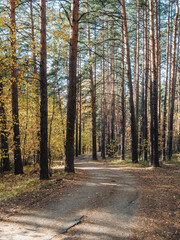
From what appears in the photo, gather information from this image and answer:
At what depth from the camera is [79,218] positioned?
476 cm

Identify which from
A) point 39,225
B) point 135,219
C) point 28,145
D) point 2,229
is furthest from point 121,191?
point 28,145

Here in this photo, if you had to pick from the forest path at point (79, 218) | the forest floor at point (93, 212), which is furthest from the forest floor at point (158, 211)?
the forest path at point (79, 218)

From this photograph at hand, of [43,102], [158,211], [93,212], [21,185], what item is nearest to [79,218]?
[93,212]

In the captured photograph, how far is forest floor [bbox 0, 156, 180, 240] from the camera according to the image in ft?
13.4

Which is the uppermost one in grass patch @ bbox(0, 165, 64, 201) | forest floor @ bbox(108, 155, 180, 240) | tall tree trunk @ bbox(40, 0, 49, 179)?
tall tree trunk @ bbox(40, 0, 49, 179)

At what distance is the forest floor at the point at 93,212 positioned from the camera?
13.4 ft

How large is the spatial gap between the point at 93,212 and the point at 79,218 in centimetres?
53

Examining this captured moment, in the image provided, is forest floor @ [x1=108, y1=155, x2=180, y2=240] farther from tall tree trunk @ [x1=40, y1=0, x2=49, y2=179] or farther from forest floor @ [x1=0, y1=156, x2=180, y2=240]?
tall tree trunk @ [x1=40, y1=0, x2=49, y2=179]

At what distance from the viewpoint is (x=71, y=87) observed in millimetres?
9969

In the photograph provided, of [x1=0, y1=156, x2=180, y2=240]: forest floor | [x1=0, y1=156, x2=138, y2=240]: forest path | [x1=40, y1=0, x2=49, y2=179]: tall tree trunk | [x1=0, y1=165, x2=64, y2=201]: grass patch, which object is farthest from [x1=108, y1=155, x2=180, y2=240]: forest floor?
[x1=40, y1=0, x2=49, y2=179]: tall tree trunk

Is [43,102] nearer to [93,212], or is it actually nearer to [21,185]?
[21,185]

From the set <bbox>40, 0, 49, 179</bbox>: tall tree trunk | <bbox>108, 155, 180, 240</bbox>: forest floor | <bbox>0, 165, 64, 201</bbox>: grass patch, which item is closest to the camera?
<bbox>108, 155, 180, 240</bbox>: forest floor

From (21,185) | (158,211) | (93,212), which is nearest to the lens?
(93,212)

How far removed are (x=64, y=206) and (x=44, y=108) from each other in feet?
16.2
